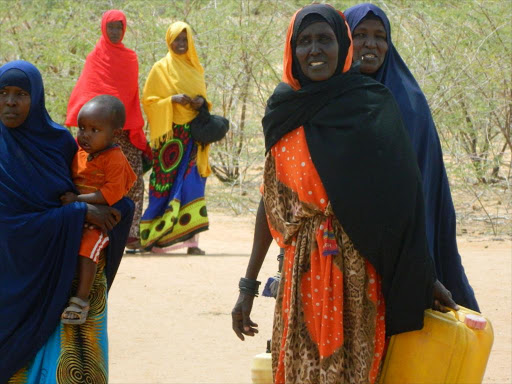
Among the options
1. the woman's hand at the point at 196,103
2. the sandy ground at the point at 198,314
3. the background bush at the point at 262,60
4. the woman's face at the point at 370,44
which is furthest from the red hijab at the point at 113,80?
the woman's face at the point at 370,44

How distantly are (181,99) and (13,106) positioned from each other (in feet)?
16.6

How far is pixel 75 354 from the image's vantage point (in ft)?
12.0

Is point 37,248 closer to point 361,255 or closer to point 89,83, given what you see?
point 361,255

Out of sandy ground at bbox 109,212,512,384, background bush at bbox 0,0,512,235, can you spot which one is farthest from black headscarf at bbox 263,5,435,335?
background bush at bbox 0,0,512,235

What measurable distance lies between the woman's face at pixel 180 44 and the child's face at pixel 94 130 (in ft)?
16.9

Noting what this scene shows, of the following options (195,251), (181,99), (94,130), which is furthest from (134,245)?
(94,130)

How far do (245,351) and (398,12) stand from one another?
6342 mm

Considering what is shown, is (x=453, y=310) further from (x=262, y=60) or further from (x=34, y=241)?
(x=262, y=60)

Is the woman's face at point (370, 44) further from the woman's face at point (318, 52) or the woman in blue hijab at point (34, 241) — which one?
the woman in blue hijab at point (34, 241)

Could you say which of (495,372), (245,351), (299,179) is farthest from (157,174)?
(299,179)

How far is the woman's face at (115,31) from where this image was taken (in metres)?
8.65

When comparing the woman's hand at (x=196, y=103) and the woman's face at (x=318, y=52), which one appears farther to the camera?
the woman's hand at (x=196, y=103)

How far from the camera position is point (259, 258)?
331 cm

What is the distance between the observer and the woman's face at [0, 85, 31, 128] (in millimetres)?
3602
